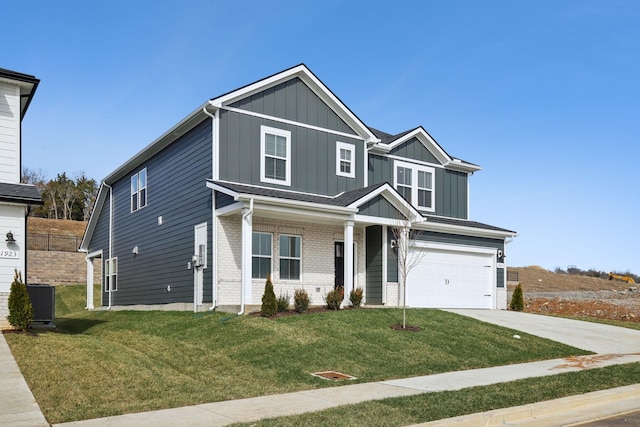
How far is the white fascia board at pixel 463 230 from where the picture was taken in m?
21.9

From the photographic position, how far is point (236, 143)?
18750 mm

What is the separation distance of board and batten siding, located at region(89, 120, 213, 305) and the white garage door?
307 inches

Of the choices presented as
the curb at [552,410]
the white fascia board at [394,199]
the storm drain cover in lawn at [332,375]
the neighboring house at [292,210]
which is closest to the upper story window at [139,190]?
the neighboring house at [292,210]

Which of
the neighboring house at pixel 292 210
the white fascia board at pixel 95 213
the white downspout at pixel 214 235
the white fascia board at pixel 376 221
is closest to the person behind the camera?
the white downspout at pixel 214 235

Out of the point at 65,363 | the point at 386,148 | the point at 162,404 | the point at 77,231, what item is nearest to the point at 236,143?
the point at 386,148

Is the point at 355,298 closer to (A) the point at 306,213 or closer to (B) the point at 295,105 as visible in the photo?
(A) the point at 306,213

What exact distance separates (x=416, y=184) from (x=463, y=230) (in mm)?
2555

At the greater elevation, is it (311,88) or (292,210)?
(311,88)

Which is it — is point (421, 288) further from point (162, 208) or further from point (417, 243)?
point (162, 208)

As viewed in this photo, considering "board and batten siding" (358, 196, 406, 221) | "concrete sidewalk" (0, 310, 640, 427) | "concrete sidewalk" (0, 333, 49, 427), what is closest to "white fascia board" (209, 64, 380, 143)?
"board and batten siding" (358, 196, 406, 221)

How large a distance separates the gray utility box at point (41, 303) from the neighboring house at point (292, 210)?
456 cm

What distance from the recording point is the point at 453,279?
75.6 feet

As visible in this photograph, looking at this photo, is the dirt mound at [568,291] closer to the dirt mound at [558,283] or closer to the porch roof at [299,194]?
the dirt mound at [558,283]

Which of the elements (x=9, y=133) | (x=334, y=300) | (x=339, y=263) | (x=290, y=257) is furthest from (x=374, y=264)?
(x=9, y=133)
